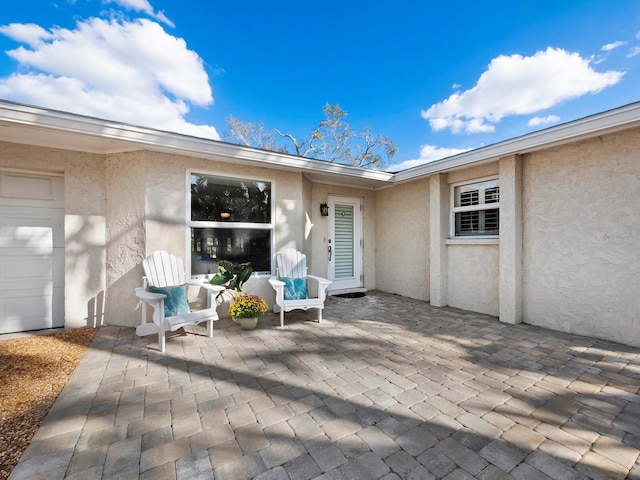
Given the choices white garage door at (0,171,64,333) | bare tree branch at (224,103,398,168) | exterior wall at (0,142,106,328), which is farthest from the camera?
bare tree branch at (224,103,398,168)

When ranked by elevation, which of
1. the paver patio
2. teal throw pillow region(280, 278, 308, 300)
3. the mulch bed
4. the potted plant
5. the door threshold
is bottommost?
the paver patio

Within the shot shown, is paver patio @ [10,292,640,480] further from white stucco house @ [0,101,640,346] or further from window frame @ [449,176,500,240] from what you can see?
window frame @ [449,176,500,240]

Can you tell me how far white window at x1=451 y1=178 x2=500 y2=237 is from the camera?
15.0 feet

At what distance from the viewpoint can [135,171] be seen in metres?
3.86

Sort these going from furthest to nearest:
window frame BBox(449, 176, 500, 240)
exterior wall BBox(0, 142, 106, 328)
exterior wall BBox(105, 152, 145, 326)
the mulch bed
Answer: window frame BBox(449, 176, 500, 240) < exterior wall BBox(105, 152, 145, 326) < exterior wall BBox(0, 142, 106, 328) < the mulch bed

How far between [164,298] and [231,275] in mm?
1011

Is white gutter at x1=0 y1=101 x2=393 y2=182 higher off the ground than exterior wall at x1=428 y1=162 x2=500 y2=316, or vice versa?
white gutter at x1=0 y1=101 x2=393 y2=182

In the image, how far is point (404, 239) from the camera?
6008 mm

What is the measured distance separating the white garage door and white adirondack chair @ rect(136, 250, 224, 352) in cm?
146

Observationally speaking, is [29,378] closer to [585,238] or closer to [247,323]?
[247,323]

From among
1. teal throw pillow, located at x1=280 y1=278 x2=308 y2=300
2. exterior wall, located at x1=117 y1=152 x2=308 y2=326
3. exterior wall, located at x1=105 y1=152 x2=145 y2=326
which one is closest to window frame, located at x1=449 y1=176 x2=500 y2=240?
teal throw pillow, located at x1=280 y1=278 x2=308 y2=300

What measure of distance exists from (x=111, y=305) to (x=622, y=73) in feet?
27.9

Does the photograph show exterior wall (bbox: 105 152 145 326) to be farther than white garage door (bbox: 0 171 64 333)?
Yes

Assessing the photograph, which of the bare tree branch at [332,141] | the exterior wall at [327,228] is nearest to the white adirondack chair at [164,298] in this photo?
the exterior wall at [327,228]
